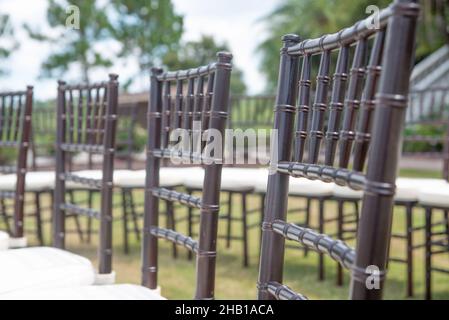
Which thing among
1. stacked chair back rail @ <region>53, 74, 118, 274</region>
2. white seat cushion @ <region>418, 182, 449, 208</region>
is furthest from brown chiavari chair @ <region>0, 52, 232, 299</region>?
white seat cushion @ <region>418, 182, 449, 208</region>

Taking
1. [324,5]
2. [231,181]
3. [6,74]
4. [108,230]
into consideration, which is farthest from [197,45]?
[108,230]

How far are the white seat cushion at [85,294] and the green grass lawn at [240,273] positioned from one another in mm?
1484

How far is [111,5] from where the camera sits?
444 inches

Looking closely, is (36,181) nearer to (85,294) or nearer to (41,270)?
(41,270)

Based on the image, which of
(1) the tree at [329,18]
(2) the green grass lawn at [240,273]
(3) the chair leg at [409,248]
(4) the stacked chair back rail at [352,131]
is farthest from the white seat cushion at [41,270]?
(1) the tree at [329,18]

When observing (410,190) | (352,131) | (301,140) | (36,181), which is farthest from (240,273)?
(352,131)

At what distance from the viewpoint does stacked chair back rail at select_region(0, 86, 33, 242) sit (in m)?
2.00

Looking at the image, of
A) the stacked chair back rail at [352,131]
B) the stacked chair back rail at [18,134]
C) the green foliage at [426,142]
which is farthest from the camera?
the green foliage at [426,142]

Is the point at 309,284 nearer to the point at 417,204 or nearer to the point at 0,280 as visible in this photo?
the point at 417,204

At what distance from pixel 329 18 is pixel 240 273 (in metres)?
11.3

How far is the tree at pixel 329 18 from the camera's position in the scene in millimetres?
11227

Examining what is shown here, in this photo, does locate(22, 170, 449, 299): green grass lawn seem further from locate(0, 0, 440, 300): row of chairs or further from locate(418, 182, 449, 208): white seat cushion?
locate(0, 0, 440, 300): row of chairs
